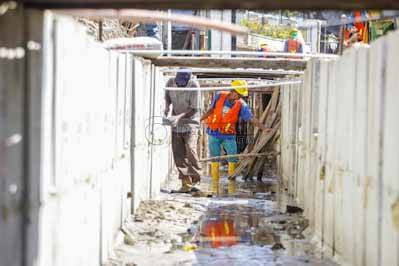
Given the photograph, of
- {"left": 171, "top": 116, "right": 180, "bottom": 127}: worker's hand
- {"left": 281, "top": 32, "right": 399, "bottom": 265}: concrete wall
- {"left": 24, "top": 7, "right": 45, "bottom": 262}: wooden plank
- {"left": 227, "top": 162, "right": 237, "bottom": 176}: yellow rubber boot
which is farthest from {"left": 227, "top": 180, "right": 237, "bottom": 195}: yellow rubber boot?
{"left": 24, "top": 7, "right": 45, "bottom": 262}: wooden plank

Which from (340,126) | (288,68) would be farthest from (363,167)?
(288,68)

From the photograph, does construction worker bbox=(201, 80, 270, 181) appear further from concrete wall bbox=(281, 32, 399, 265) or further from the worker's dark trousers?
concrete wall bbox=(281, 32, 399, 265)

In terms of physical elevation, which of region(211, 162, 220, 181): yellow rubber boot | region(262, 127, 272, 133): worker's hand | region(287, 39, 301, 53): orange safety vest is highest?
region(287, 39, 301, 53): orange safety vest

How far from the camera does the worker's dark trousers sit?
1432 cm

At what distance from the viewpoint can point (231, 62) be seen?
12.4 m

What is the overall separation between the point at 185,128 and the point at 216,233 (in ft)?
14.9

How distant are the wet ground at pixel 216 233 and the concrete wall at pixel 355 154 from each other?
423mm

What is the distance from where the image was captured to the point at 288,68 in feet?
41.7

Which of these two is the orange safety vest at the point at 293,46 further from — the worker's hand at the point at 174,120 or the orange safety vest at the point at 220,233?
the orange safety vest at the point at 220,233

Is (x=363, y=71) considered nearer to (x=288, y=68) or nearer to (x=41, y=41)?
(x=41, y=41)

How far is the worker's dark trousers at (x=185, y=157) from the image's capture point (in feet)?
47.0

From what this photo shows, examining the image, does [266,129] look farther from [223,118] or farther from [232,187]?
[232,187]

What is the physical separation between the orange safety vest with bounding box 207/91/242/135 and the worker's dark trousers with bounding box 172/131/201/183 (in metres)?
2.76

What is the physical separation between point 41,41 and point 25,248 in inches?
48.9
